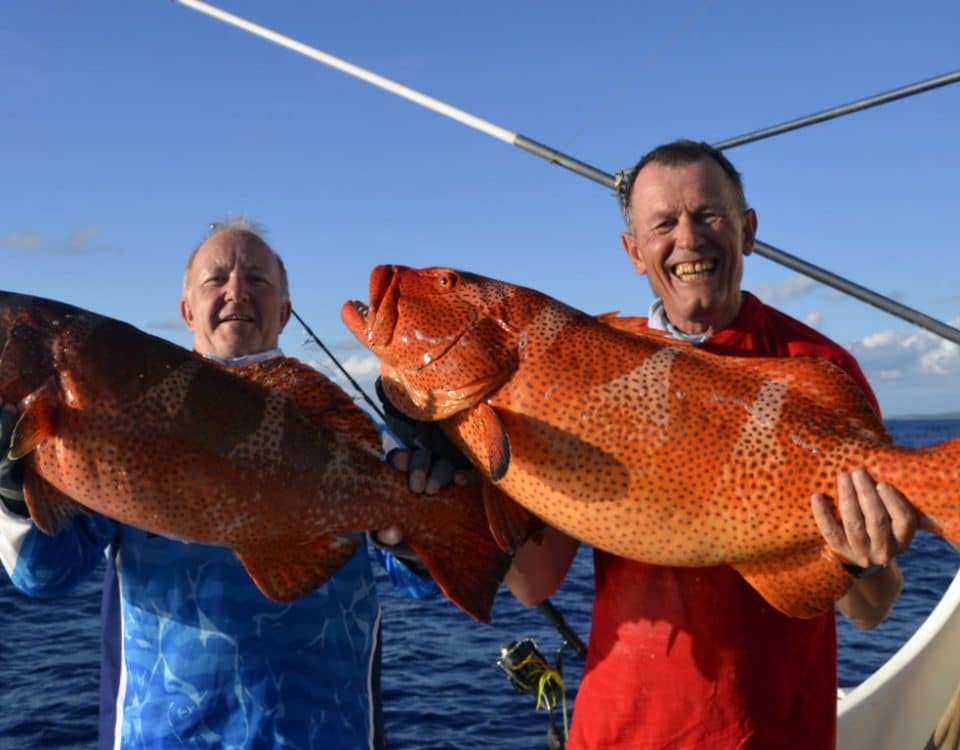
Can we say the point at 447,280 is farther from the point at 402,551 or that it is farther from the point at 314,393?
the point at 402,551

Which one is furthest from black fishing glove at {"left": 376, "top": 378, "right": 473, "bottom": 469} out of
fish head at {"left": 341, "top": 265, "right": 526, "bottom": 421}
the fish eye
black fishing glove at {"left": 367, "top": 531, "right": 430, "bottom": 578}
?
the fish eye

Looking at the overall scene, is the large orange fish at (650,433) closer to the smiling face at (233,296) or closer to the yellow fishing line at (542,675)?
the smiling face at (233,296)

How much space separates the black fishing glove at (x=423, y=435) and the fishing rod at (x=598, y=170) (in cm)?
158

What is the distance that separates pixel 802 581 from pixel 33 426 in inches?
100

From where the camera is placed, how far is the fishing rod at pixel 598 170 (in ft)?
18.1

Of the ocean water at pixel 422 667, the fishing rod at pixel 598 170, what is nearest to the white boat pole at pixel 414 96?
the fishing rod at pixel 598 170

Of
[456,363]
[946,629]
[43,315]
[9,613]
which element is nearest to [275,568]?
[456,363]

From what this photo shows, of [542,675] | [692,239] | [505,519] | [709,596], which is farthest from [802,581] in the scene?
[542,675]

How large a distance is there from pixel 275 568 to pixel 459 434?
78 cm

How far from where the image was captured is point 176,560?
3.31m

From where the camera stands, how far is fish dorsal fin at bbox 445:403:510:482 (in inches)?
108

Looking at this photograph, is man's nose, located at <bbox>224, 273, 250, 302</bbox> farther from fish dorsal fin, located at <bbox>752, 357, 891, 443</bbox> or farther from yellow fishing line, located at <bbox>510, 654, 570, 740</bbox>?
yellow fishing line, located at <bbox>510, 654, 570, 740</bbox>

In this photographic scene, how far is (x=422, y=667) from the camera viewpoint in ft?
40.3

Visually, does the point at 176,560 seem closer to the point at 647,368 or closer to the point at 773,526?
the point at 647,368
